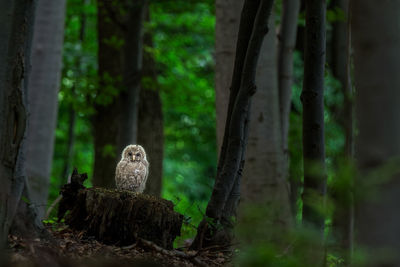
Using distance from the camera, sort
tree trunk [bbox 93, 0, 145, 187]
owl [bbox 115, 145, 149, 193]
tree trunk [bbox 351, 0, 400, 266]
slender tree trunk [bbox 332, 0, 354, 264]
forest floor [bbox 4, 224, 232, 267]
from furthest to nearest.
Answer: tree trunk [bbox 93, 0, 145, 187]
owl [bbox 115, 145, 149, 193]
forest floor [bbox 4, 224, 232, 267]
slender tree trunk [bbox 332, 0, 354, 264]
tree trunk [bbox 351, 0, 400, 266]

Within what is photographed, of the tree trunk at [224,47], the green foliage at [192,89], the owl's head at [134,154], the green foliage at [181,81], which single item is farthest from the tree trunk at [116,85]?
the green foliage at [192,89]

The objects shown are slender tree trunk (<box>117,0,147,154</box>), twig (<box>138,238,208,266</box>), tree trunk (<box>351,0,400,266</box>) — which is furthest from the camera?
slender tree trunk (<box>117,0,147,154</box>)

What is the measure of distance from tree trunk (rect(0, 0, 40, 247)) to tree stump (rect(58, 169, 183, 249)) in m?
1.31

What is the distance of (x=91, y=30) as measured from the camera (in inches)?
904

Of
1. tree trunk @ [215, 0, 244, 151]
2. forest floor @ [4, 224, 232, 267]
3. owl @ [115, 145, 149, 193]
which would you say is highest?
tree trunk @ [215, 0, 244, 151]

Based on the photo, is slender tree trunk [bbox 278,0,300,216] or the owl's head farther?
slender tree trunk [bbox 278,0,300,216]

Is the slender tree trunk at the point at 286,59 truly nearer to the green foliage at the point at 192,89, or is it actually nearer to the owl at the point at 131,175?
the owl at the point at 131,175

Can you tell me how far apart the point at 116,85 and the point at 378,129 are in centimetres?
1095

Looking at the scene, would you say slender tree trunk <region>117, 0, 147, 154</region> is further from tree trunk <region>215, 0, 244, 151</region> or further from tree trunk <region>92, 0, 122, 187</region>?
tree trunk <region>215, 0, 244, 151</region>

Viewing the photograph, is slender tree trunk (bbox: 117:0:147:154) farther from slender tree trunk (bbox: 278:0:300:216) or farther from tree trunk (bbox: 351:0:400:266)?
tree trunk (bbox: 351:0:400:266)

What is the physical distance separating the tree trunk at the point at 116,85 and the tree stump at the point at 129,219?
5440mm

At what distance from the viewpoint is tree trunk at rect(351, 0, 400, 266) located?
7.04 ft

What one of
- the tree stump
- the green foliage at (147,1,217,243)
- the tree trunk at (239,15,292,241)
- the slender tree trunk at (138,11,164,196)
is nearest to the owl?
the tree stump

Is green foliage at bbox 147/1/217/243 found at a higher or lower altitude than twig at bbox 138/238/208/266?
higher
